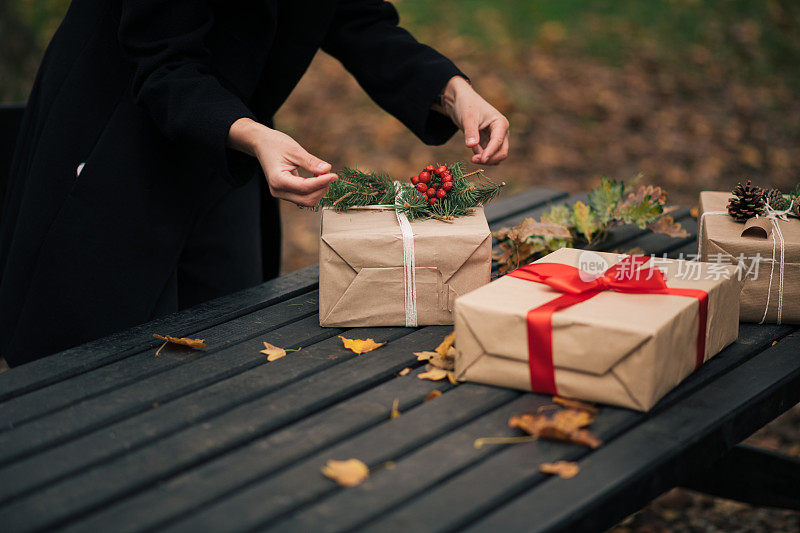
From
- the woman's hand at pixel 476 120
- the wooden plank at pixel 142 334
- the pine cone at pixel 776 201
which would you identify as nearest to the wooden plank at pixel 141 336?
the wooden plank at pixel 142 334

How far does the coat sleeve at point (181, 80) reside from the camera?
4.90 feet

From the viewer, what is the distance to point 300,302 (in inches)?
66.8

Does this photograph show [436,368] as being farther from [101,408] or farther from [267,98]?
[267,98]

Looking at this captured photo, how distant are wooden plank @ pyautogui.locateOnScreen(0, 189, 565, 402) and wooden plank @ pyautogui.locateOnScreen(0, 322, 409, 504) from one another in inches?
5.8

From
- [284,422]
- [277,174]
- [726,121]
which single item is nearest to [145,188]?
[277,174]

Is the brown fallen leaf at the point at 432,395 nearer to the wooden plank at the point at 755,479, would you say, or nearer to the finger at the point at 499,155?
the finger at the point at 499,155

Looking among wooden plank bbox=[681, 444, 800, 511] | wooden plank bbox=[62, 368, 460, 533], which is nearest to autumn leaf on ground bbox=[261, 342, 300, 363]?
wooden plank bbox=[62, 368, 460, 533]

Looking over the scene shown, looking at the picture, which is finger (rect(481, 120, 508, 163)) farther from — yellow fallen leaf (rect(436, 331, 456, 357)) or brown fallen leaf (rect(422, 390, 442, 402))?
brown fallen leaf (rect(422, 390, 442, 402))

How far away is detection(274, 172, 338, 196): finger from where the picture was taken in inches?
53.7

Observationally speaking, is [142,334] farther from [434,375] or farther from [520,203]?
[520,203]

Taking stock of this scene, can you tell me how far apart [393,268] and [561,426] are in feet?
1.60

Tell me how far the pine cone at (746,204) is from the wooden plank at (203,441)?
0.68 metres

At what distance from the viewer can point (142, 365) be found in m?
1.39

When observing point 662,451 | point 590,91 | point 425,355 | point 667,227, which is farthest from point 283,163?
point 590,91
